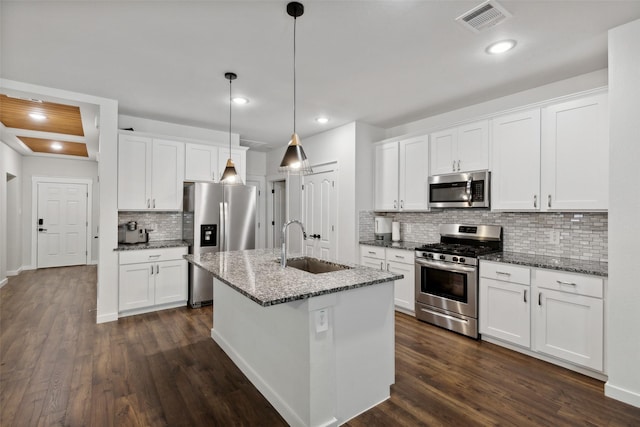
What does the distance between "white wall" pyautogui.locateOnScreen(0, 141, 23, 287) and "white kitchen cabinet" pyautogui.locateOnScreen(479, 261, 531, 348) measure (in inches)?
287

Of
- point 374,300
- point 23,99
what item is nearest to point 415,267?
point 374,300

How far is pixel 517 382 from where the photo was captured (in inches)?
94.3

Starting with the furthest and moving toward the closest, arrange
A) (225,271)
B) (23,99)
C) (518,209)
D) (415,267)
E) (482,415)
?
(415,267)
(23,99)
(518,209)
(225,271)
(482,415)

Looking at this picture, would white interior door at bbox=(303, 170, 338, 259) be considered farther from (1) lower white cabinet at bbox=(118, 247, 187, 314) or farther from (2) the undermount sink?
(1) lower white cabinet at bbox=(118, 247, 187, 314)

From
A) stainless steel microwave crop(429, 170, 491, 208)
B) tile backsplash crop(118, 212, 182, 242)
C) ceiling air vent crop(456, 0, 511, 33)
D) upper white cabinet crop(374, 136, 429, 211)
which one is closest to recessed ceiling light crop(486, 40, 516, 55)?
ceiling air vent crop(456, 0, 511, 33)

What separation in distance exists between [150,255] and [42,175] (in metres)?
5.03

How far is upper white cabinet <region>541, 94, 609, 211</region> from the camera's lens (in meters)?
2.59

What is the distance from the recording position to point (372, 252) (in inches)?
169

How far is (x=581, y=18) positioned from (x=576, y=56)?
0.64 m

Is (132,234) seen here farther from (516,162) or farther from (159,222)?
(516,162)

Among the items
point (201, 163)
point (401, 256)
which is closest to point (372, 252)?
point (401, 256)

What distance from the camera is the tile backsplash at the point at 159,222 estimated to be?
4.33 metres

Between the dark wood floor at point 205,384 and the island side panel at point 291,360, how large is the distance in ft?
0.40

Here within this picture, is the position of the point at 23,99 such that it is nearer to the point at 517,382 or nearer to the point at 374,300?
the point at 374,300
